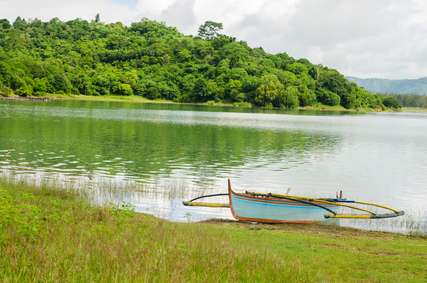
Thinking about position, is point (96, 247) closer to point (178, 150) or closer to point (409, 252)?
point (409, 252)

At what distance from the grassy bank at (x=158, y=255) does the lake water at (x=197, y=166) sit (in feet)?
21.7

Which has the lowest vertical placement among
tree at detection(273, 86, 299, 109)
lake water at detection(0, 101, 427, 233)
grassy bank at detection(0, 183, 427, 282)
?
lake water at detection(0, 101, 427, 233)

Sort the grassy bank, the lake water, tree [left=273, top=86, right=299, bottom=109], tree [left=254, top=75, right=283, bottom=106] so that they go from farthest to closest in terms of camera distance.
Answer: tree [left=273, top=86, right=299, bottom=109] → tree [left=254, top=75, right=283, bottom=106] → the lake water → the grassy bank

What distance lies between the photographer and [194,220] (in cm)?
2116

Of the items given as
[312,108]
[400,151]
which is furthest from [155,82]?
[400,151]

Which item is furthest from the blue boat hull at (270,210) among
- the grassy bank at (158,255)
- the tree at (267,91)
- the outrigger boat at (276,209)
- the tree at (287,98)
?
the tree at (287,98)

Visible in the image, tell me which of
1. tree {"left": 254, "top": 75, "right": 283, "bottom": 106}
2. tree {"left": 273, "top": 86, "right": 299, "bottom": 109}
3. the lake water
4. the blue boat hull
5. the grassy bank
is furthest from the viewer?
tree {"left": 273, "top": 86, "right": 299, "bottom": 109}

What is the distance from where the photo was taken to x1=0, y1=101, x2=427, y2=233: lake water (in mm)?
25016

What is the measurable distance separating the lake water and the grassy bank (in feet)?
21.7

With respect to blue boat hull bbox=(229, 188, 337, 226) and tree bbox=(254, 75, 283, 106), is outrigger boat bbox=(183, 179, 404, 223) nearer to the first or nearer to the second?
blue boat hull bbox=(229, 188, 337, 226)

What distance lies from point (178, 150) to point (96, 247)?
36.6 metres

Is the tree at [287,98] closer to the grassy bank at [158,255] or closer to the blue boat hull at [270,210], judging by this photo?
the blue boat hull at [270,210]

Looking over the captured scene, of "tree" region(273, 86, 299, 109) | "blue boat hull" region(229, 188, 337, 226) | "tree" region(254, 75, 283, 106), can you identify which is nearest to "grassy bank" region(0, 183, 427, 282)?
"blue boat hull" region(229, 188, 337, 226)

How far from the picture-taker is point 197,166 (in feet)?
120
